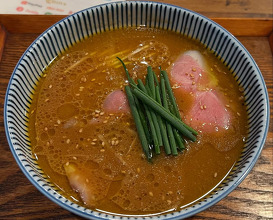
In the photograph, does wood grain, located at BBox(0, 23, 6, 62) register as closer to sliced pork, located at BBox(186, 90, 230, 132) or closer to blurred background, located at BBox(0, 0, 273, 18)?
blurred background, located at BBox(0, 0, 273, 18)

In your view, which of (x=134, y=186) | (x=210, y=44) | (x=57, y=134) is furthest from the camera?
(x=210, y=44)

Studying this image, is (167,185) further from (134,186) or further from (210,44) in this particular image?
(210,44)

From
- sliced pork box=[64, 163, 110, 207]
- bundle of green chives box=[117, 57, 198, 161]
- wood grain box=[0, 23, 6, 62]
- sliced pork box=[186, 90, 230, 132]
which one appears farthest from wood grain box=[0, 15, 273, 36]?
sliced pork box=[64, 163, 110, 207]

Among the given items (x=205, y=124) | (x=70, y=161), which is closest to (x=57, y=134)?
(x=70, y=161)

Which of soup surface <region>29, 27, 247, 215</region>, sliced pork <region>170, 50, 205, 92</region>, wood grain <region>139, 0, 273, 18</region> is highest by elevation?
wood grain <region>139, 0, 273, 18</region>

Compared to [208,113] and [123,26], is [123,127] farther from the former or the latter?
[123,26]

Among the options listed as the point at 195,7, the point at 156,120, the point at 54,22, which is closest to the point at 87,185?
the point at 156,120
